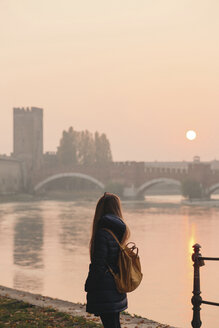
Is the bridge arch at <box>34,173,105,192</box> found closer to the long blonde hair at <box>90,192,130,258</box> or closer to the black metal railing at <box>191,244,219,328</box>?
the black metal railing at <box>191,244,219,328</box>

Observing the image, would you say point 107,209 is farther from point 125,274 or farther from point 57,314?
point 57,314

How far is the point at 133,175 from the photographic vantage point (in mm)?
61562

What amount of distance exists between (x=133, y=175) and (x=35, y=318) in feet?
184

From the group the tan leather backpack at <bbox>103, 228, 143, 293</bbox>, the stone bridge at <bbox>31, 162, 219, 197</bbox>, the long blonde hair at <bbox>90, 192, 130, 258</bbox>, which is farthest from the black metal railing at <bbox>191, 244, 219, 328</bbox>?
the stone bridge at <bbox>31, 162, 219, 197</bbox>

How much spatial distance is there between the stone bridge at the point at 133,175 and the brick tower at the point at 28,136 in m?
7.95

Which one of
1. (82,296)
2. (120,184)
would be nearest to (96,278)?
(82,296)

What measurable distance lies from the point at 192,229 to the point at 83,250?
8.93m

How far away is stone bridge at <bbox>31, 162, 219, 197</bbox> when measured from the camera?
56625 millimetres

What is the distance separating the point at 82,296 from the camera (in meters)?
10.1

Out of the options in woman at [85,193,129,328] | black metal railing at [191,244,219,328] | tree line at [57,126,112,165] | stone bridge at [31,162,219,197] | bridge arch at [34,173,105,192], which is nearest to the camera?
woman at [85,193,129,328]

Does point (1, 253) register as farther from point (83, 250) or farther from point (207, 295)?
point (207, 295)

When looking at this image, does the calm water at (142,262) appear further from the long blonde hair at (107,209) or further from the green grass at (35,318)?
the long blonde hair at (107,209)

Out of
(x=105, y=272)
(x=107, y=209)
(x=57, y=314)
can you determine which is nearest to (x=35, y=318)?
(x=57, y=314)

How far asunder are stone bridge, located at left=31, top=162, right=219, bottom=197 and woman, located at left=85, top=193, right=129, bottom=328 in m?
52.8
